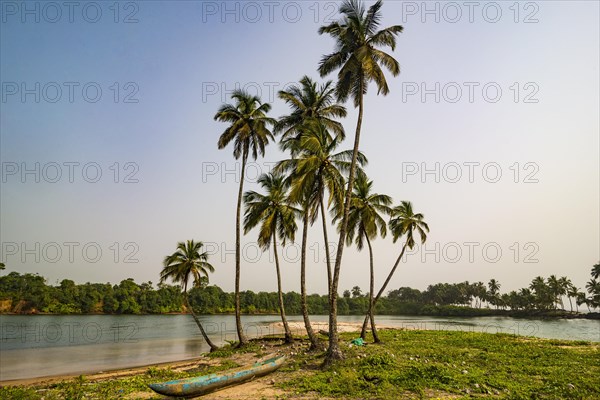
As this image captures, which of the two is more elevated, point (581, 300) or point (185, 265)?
point (185, 265)

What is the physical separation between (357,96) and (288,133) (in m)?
8.63

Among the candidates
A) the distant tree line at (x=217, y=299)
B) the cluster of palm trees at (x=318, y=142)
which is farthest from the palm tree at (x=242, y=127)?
the distant tree line at (x=217, y=299)

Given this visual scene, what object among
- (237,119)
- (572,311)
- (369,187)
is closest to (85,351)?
(237,119)

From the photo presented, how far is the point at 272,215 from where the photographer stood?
29.3 meters

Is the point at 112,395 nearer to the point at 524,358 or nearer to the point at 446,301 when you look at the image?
the point at 524,358

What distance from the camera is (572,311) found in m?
115

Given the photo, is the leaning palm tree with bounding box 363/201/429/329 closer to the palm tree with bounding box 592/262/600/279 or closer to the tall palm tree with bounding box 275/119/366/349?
the tall palm tree with bounding box 275/119/366/349

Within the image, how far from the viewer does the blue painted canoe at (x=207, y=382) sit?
12.6 m

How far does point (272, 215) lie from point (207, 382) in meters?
17.0

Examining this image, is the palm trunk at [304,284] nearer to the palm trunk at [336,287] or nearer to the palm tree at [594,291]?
the palm trunk at [336,287]

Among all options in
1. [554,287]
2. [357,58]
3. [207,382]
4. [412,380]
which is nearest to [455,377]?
[412,380]

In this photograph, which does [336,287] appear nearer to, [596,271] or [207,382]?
[207,382]

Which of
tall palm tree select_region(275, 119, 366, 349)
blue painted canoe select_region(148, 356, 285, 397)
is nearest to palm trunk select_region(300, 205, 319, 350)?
tall palm tree select_region(275, 119, 366, 349)

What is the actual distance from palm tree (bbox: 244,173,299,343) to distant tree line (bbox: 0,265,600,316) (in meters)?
103
